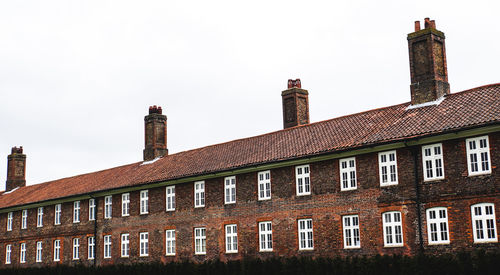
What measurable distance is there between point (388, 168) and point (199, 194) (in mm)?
11311

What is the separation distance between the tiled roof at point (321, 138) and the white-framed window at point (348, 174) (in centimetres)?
70

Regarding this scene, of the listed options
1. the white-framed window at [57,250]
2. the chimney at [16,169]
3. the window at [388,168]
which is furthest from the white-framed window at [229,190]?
the chimney at [16,169]

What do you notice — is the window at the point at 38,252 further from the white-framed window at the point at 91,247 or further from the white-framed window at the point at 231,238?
the white-framed window at the point at 231,238

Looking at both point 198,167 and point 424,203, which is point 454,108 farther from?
point 198,167

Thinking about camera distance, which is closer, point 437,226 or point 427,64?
point 437,226

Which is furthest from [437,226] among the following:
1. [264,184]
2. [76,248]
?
[76,248]

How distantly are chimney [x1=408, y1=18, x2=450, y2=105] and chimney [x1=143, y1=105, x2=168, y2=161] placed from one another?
2079 centimetres

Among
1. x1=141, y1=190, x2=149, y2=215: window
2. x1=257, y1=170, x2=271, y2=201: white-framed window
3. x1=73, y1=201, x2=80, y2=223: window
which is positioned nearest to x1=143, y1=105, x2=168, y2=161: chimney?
x1=73, y1=201, x2=80, y2=223: window

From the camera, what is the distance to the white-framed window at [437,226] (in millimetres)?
21828

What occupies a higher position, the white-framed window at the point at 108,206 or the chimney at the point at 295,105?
the chimney at the point at 295,105

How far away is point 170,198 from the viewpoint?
33.3m

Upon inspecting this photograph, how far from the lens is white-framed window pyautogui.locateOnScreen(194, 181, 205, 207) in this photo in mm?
31391

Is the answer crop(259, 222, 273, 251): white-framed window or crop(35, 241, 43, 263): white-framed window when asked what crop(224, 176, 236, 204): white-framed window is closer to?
crop(259, 222, 273, 251): white-framed window

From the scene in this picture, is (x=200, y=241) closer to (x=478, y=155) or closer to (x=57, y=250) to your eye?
(x=57, y=250)
